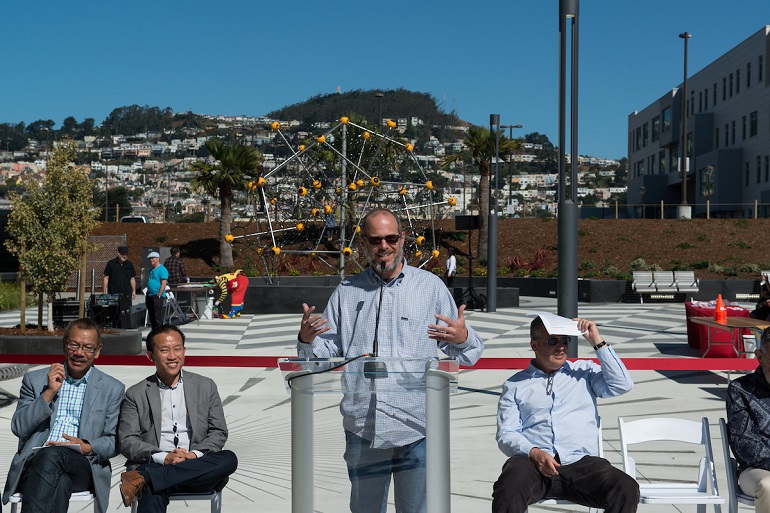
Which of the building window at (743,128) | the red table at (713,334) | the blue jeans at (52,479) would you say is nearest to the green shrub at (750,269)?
the red table at (713,334)

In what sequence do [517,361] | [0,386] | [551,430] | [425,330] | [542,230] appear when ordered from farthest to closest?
[542,230], [0,386], [517,361], [551,430], [425,330]

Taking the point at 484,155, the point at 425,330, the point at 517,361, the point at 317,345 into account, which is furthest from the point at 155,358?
the point at 484,155

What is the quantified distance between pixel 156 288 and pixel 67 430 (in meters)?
12.7

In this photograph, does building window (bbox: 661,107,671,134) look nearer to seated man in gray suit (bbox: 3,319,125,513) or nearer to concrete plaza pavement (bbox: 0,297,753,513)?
concrete plaza pavement (bbox: 0,297,753,513)

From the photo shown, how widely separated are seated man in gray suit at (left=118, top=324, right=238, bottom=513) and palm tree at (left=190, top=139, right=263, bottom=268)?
111ft

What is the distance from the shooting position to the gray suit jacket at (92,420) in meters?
5.10

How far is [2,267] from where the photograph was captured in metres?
34.7

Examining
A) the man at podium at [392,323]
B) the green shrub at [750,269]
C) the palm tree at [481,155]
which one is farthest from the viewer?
the palm tree at [481,155]

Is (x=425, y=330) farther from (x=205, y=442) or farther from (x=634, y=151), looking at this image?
(x=634, y=151)

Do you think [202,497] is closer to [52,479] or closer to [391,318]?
[52,479]

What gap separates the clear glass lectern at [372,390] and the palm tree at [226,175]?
117 ft

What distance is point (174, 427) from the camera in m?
5.16

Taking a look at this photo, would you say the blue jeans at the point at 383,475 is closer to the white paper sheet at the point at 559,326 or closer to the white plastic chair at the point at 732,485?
the white paper sheet at the point at 559,326

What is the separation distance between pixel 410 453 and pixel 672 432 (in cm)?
262
